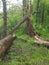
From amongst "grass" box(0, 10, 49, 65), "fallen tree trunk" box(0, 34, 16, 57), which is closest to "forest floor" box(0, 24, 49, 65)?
"grass" box(0, 10, 49, 65)

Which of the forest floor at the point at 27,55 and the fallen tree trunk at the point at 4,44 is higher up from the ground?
the fallen tree trunk at the point at 4,44

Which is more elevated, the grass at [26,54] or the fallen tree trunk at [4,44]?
the fallen tree trunk at [4,44]

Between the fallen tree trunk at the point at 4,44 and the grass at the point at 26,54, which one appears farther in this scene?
the fallen tree trunk at the point at 4,44

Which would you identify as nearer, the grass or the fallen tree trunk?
the grass

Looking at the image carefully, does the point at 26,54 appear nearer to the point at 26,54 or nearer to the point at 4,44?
the point at 26,54

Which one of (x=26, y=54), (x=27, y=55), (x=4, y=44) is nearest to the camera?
(x=4, y=44)

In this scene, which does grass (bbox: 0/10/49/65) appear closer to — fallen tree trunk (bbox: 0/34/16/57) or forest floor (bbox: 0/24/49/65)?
forest floor (bbox: 0/24/49/65)

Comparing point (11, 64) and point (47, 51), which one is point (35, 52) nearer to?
point (47, 51)

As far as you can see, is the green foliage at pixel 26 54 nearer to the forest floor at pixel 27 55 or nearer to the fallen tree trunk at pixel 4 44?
the forest floor at pixel 27 55

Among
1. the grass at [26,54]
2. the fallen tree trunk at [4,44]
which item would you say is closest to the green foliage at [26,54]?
the grass at [26,54]

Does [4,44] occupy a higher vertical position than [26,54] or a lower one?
higher

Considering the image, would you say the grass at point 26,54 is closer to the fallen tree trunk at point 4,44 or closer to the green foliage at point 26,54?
the green foliage at point 26,54

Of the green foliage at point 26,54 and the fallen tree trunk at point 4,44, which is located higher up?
the fallen tree trunk at point 4,44

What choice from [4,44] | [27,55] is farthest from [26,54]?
[4,44]
